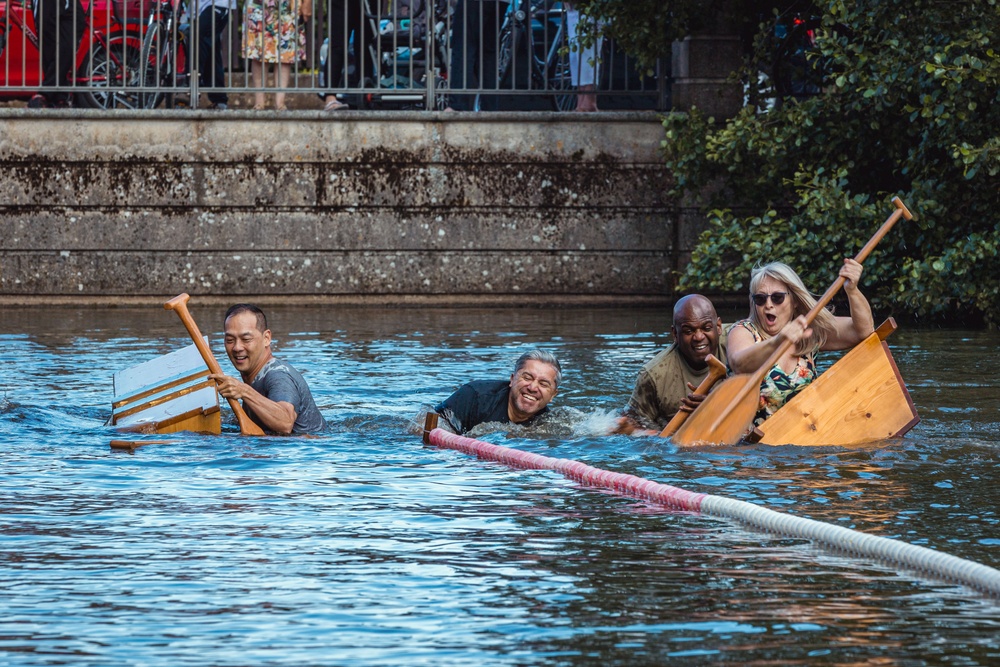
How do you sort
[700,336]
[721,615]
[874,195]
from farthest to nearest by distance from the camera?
1. [874,195]
2. [700,336]
3. [721,615]

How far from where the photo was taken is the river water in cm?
517

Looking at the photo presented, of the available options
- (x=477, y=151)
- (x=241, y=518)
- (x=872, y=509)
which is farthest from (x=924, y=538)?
(x=477, y=151)

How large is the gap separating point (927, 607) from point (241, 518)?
2775 mm

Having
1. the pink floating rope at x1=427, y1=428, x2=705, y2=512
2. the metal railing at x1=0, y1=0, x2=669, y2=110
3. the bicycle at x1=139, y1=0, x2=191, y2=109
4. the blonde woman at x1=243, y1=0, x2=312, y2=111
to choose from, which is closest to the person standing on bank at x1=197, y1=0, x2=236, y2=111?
the metal railing at x1=0, y1=0, x2=669, y2=110

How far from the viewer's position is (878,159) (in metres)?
17.0

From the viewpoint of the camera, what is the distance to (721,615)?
5.46 meters

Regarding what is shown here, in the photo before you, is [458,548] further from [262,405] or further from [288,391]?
[288,391]

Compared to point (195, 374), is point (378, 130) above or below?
above

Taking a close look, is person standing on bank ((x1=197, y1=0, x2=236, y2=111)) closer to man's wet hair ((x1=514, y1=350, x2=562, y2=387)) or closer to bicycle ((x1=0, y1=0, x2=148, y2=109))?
bicycle ((x1=0, y1=0, x2=148, y2=109))

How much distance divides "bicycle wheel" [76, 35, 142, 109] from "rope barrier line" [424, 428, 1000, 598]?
1003 cm

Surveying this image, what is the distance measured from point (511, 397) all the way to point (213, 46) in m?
9.32

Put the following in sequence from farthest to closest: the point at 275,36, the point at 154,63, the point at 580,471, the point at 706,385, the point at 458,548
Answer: the point at 154,63, the point at 275,36, the point at 706,385, the point at 580,471, the point at 458,548

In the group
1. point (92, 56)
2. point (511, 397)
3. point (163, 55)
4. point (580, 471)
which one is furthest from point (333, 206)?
point (580, 471)

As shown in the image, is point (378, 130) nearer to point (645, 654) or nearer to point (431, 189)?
point (431, 189)
